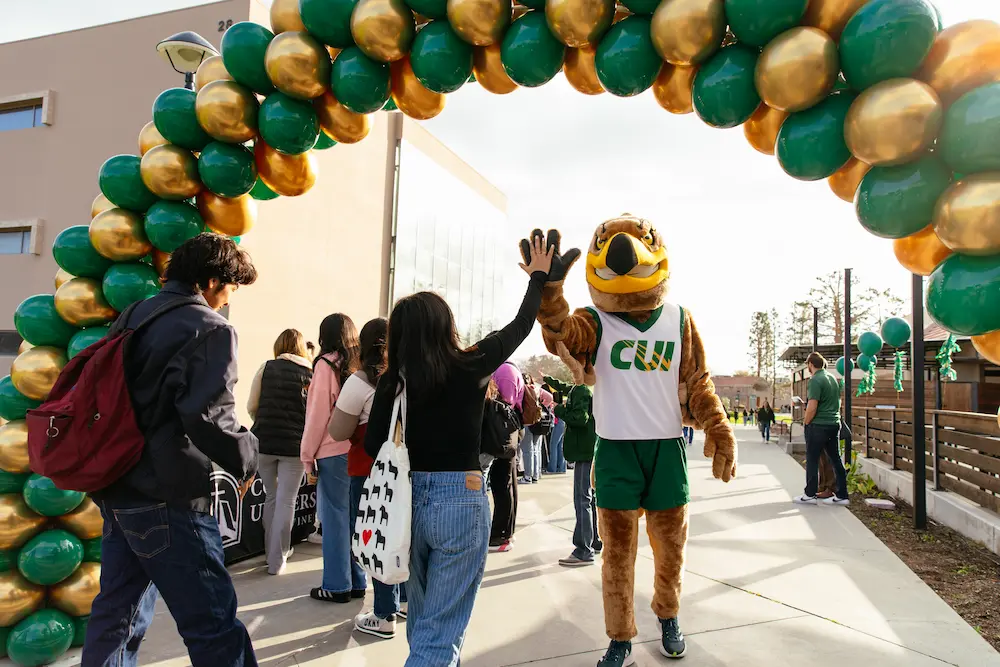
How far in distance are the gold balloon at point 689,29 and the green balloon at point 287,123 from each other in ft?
6.12

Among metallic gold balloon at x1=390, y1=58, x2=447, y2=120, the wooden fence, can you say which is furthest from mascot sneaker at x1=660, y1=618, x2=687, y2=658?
the wooden fence

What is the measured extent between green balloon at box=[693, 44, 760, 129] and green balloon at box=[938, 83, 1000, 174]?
676mm

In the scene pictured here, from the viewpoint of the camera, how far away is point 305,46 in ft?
10.7

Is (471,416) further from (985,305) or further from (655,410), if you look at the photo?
(985,305)

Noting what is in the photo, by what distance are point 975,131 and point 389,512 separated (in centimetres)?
219

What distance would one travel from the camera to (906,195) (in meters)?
2.10

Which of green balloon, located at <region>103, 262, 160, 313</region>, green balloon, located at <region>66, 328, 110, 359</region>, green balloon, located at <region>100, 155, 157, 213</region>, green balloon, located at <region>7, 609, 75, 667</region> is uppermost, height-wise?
green balloon, located at <region>100, 155, 157, 213</region>

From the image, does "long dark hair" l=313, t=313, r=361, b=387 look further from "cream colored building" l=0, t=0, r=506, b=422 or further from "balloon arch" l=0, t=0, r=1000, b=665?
"cream colored building" l=0, t=0, r=506, b=422

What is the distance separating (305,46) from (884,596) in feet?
16.3

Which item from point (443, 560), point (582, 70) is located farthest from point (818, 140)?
point (443, 560)

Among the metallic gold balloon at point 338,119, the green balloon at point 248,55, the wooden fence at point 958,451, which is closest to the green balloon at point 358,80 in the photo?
the metallic gold balloon at point 338,119

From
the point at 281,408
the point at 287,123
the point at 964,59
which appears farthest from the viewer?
the point at 281,408

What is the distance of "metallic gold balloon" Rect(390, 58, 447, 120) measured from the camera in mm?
3383

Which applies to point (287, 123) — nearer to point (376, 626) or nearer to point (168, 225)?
point (168, 225)
